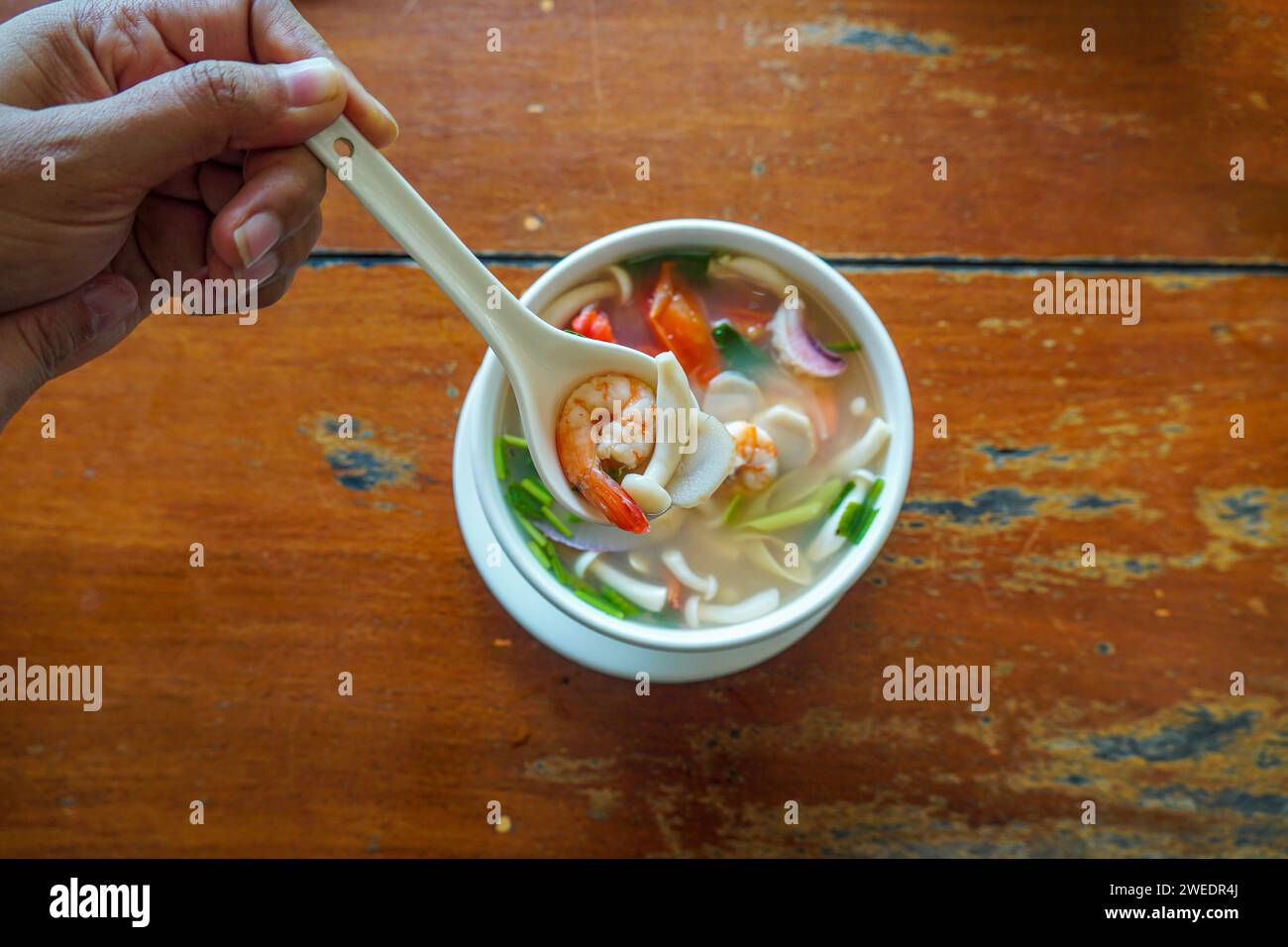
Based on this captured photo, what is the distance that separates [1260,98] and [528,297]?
3.08 ft

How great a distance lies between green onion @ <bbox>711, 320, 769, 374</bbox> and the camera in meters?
1.01

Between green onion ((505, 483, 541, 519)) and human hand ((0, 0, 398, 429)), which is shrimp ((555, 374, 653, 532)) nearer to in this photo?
green onion ((505, 483, 541, 519))

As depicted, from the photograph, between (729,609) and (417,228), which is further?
(729,609)

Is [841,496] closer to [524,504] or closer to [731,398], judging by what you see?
[731,398]

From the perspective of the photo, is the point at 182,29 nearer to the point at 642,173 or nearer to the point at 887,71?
the point at 642,173

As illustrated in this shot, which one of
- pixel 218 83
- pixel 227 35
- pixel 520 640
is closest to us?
pixel 218 83

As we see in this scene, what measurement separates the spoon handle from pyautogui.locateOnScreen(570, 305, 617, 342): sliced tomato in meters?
0.11

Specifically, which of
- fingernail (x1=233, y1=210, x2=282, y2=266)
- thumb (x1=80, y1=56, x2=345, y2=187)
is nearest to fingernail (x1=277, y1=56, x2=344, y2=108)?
thumb (x1=80, y1=56, x2=345, y2=187)

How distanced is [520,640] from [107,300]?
0.54 m

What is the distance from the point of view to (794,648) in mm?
1110

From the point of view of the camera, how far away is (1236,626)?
3.72 feet

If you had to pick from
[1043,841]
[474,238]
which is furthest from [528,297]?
[1043,841]

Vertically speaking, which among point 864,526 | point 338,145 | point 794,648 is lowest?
point 794,648

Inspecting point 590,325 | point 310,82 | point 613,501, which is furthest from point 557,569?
point 310,82
